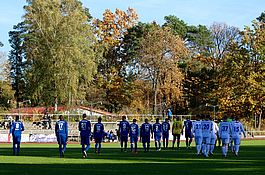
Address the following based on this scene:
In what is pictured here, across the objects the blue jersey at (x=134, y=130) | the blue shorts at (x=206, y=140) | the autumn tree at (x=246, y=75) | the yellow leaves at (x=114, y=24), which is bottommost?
the blue shorts at (x=206, y=140)

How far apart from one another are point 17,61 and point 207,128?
81.0 meters

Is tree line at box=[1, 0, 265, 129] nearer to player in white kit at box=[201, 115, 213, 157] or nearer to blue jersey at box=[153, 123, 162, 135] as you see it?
blue jersey at box=[153, 123, 162, 135]

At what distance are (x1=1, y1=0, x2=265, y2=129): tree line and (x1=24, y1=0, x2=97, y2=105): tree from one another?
123mm

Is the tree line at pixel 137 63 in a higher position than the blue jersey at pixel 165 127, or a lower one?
higher

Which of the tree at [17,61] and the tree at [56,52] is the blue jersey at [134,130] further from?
the tree at [17,61]

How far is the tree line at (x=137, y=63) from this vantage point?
236 feet

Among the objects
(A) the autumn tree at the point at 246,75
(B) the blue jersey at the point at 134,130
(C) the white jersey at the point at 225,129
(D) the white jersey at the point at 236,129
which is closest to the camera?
(C) the white jersey at the point at 225,129

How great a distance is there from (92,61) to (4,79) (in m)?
33.0

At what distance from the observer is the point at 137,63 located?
81812mm

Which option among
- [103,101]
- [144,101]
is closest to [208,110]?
[144,101]

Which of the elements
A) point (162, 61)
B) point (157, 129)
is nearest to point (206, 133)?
point (157, 129)

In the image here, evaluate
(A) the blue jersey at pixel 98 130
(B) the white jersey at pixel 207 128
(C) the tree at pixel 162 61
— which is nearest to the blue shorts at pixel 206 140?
(B) the white jersey at pixel 207 128

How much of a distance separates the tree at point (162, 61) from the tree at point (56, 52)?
7.78 metres

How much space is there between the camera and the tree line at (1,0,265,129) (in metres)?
71.9
